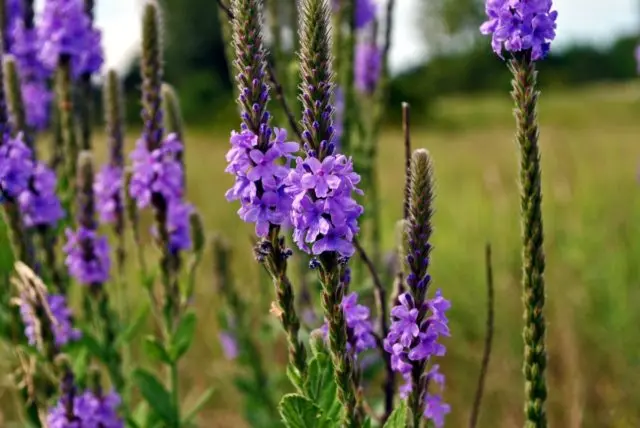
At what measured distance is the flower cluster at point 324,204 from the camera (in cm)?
135

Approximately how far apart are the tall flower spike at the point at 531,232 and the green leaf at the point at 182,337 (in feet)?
4.81

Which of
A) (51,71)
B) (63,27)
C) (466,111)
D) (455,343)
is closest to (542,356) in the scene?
(63,27)

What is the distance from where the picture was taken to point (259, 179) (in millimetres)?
1454

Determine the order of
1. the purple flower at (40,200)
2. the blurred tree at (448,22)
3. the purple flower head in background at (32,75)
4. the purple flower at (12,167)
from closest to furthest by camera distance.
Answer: the purple flower at (12,167), the purple flower at (40,200), the purple flower head in background at (32,75), the blurred tree at (448,22)

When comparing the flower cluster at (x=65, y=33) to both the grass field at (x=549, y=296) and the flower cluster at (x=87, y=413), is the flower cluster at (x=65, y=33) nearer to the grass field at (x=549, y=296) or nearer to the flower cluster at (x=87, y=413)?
the flower cluster at (x=87, y=413)

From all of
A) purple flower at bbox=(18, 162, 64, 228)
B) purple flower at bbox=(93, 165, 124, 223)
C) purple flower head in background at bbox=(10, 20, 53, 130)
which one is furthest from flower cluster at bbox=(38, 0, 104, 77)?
purple flower at bbox=(18, 162, 64, 228)

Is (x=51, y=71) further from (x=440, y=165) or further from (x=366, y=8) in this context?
(x=440, y=165)

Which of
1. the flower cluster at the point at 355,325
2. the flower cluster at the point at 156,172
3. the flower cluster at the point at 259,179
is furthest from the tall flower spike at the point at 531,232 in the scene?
the flower cluster at the point at 156,172

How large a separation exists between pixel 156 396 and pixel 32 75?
1783mm

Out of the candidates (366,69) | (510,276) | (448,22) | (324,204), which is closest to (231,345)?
(366,69)

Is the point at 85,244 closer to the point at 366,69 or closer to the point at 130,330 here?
the point at 130,330

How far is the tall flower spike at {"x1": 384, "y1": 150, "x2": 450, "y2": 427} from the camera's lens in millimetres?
1480

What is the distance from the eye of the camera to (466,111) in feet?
127

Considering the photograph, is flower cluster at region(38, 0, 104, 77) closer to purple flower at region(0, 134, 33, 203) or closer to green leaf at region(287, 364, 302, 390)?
purple flower at region(0, 134, 33, 203)
